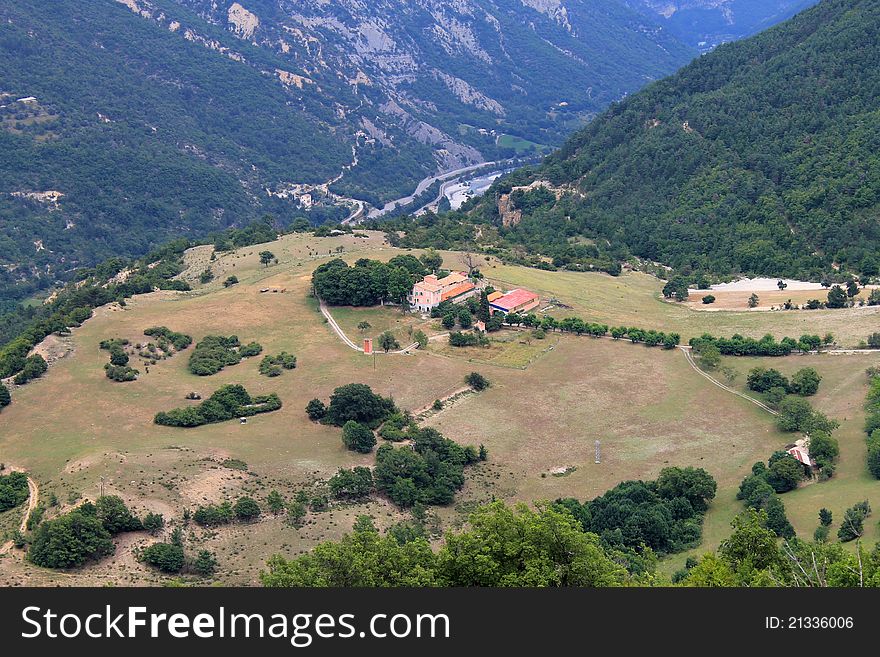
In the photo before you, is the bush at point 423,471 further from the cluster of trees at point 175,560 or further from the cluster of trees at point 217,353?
the cluster of trees at point 217,353

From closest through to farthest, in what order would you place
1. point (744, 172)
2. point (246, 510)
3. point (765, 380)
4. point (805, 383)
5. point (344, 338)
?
point (246, 510) < point (805, 383) < point (765, 380) < point (344, 338) < point (744, 172)

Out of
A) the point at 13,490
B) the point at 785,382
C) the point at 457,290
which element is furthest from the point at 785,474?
the point at 13,490

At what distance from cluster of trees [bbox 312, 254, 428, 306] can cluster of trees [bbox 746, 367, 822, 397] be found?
1567 inches

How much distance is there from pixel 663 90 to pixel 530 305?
3720 inches

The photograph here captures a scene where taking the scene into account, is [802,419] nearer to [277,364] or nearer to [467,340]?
[467,340]

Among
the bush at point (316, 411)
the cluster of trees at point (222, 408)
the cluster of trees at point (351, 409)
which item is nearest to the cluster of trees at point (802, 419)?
the cluster of trees at point (351, 409)

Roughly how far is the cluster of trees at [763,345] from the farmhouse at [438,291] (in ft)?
89.5

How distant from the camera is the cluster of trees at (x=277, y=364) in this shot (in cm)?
10056

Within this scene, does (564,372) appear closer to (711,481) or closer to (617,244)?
(711,481)

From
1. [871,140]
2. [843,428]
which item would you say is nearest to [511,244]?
[871,140]

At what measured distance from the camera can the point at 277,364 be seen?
336 ft

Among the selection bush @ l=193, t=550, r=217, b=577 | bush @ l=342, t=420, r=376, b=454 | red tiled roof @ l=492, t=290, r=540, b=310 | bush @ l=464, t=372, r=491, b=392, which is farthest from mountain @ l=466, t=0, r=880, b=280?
bush @ l=193, t=550, r=217, b=577

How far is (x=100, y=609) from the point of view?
29.2 meters

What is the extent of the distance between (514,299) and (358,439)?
129 ft
